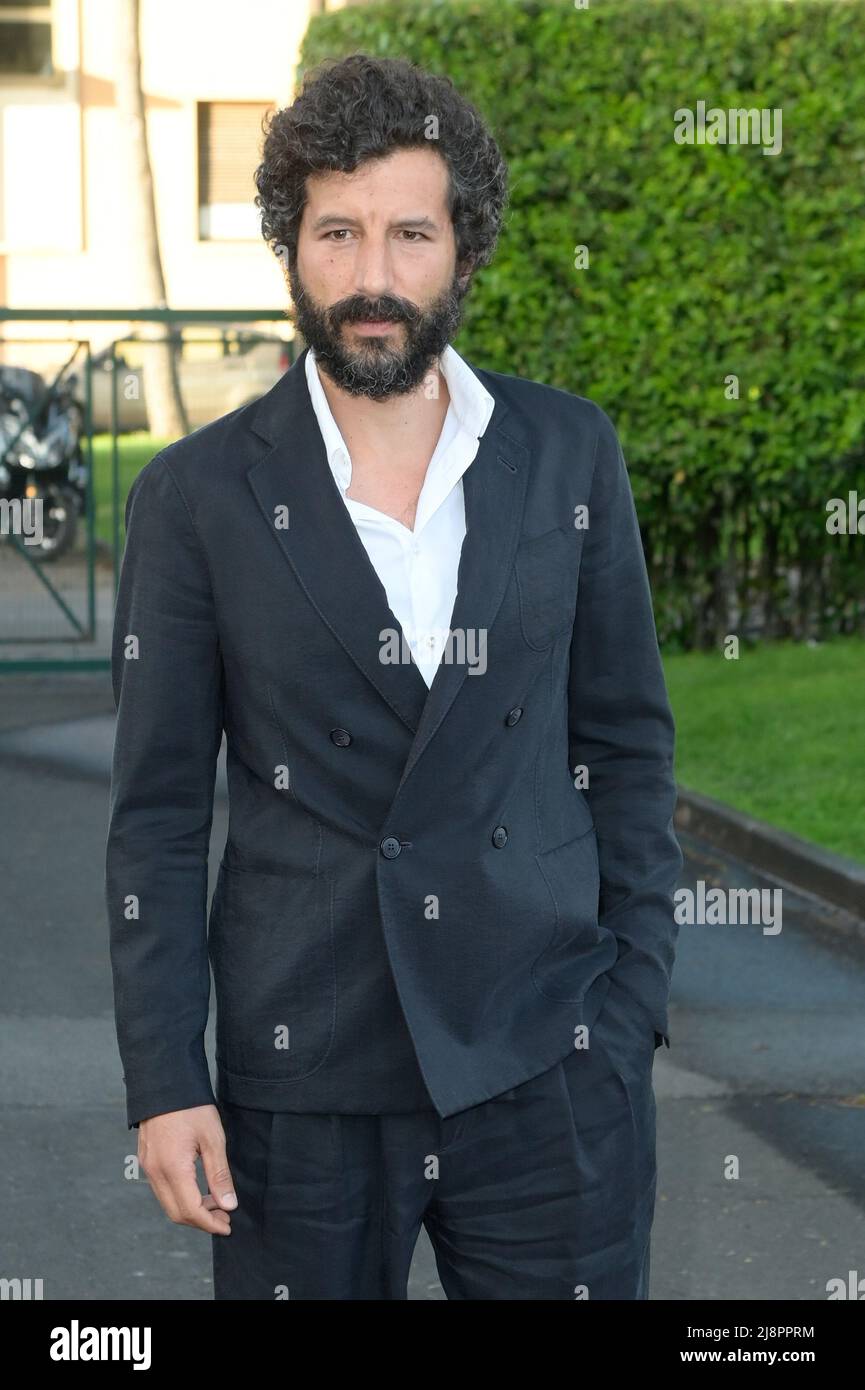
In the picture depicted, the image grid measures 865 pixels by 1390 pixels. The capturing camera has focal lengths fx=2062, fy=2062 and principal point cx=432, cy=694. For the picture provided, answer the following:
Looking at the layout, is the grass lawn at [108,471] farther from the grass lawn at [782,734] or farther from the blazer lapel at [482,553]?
the blazer lapel at [482,553]

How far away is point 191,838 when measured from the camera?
2.61m

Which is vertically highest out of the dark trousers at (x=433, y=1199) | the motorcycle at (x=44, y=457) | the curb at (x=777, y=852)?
the motorcycle at (x=44, y=457)

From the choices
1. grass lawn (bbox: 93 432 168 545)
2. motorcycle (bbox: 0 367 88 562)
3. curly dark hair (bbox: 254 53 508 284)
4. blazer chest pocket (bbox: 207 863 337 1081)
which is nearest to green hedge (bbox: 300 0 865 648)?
motorcycle (bbox: 0 367 88 562)

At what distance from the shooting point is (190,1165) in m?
2.56

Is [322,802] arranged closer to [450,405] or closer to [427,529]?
[427,529]

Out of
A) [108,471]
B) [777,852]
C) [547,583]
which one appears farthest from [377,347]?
[108,471]

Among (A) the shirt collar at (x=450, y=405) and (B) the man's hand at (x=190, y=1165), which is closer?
(B) the man's hand at (x=190, y=1165)

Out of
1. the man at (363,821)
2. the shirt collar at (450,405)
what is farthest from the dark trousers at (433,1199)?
the shirt collar at (450,405)

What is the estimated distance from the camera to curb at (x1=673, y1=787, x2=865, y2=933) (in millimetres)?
7555

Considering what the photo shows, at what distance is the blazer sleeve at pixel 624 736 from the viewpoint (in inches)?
109

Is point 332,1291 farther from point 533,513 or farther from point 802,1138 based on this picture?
point 802,1138

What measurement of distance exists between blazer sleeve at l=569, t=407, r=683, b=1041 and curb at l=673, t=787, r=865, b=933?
4.69 metres

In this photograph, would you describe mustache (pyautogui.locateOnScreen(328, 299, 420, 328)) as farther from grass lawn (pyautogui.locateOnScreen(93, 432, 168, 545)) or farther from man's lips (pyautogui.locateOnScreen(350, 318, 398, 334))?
grass lawn (pyautogui.locateOnScreen(93, 432, 168, 545))

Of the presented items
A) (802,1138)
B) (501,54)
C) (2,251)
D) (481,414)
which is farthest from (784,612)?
(2,251)
